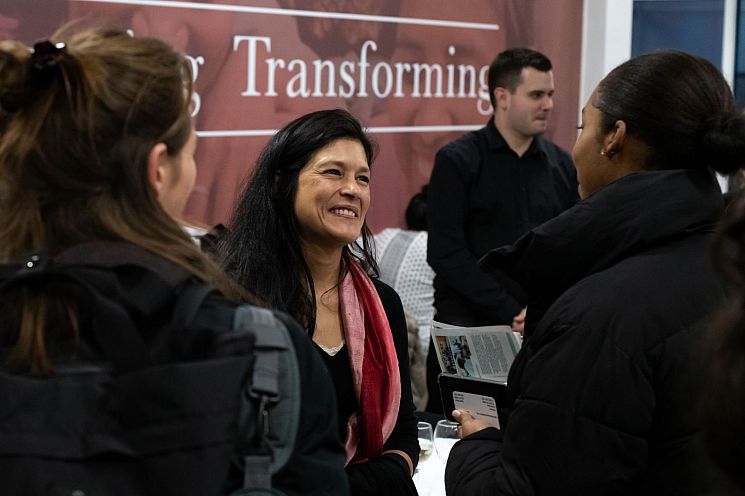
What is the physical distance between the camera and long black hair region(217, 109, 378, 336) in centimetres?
237

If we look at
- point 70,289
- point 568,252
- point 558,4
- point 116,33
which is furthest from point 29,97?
point 558,4

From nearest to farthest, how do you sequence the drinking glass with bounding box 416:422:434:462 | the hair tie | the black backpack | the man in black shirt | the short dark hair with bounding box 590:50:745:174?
the black backpack < the hair tie < the short dark hair with bounding box 590:50:745:174 < the drinking glass with bounding box 416:422:434:462 < the man in black shirt

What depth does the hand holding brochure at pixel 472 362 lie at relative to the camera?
2.16 meters

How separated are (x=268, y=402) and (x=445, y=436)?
1637 mm

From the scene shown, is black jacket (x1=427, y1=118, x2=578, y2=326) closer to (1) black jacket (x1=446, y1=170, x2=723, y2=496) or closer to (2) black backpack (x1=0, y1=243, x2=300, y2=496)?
(1) black jacket (x1=446, y1=170, x2=723, y2=496)

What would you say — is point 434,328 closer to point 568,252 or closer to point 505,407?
point 505,407

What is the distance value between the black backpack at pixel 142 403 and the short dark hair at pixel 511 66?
3.61m

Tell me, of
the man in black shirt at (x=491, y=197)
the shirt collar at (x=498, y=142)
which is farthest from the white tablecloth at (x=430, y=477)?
the shirt collar at (x=498, y=142)

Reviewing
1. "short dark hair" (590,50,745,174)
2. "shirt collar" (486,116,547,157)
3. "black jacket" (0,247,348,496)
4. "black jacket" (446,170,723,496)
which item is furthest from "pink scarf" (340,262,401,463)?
"shirt collar" (486,116,547,157)

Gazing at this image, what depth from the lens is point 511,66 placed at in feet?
15.6

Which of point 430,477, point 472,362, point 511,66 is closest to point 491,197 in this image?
point 511,66

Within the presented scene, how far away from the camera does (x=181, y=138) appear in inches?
52.3

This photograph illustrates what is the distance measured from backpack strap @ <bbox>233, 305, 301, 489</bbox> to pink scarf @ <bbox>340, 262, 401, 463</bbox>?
1084mm

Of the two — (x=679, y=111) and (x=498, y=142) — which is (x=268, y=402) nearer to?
(x=679, y=111)
